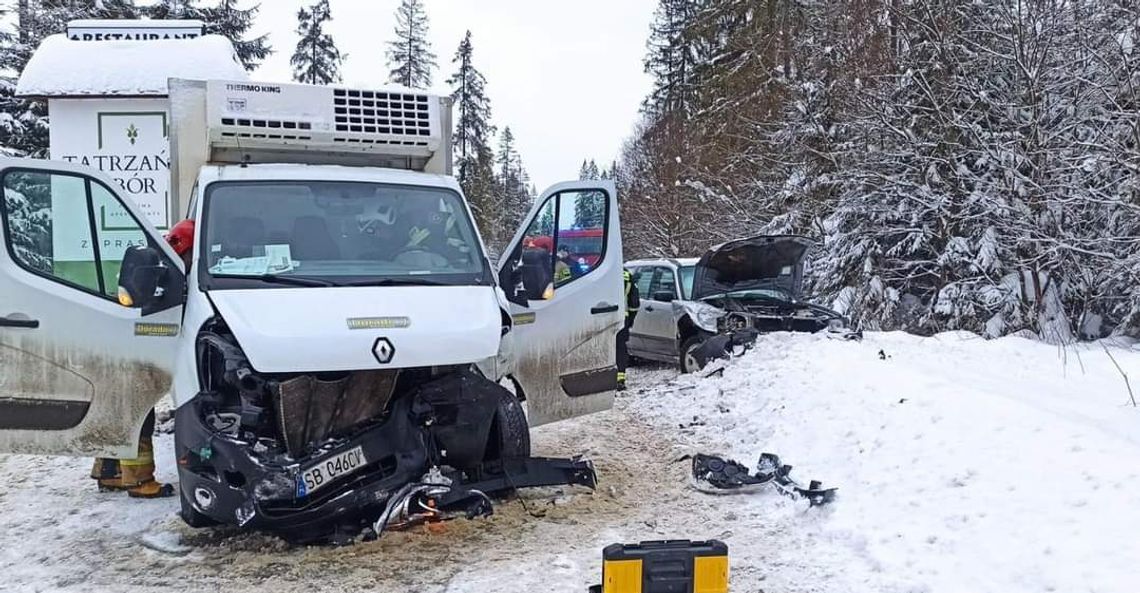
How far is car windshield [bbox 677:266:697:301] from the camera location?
12695 millimetres

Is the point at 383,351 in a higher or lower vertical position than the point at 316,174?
lower

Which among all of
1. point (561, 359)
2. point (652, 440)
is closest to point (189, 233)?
point (561, 359)

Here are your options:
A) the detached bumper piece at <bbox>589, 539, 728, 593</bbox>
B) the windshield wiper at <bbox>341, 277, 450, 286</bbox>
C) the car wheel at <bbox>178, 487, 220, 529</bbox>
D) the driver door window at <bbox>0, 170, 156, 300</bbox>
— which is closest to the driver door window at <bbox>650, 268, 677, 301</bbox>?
the windshield wiper at <bbox>341, 277, 450, 286</bbox>

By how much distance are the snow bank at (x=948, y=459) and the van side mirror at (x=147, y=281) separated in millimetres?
4136

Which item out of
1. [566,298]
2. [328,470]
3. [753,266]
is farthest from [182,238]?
[753,266]

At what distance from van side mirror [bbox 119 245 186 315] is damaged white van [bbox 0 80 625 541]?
0.05 feet

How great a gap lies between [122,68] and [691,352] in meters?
7.59

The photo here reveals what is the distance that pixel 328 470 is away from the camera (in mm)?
4836

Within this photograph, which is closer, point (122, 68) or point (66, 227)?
point (66, 227)

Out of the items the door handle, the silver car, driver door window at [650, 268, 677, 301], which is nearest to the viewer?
the door handle

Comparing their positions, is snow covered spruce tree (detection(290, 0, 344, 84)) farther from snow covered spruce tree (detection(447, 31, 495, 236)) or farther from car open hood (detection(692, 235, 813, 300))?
car open hood (detection(692, 235, 813, 300))

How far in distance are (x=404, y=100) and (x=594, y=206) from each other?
1.73m

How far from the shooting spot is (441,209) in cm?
630

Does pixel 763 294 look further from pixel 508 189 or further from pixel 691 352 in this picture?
pixel 508 189
